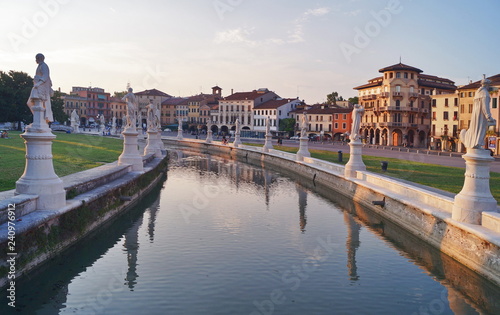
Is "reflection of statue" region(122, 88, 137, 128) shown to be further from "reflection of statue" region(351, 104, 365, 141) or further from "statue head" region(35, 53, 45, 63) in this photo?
"reflection of statue" region(351, 104, 365, 141)

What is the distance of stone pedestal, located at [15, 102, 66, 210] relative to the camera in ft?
39.0

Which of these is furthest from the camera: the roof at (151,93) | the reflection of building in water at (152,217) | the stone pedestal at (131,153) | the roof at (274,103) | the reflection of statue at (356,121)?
the roof at (151,93)

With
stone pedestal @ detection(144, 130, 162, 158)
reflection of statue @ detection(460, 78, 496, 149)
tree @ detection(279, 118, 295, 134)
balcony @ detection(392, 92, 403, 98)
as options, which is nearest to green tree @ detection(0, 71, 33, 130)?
stone pedestal @ detection(144, 130, 162, 158)

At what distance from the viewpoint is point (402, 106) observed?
84.8 m

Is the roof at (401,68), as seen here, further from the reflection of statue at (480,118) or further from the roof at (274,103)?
the reflection of statue at (480,118)

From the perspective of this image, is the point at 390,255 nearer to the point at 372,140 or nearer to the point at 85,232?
the point at 85,232

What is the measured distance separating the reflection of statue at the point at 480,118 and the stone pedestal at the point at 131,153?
16.9m

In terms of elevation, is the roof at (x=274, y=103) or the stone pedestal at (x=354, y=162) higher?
the roof at (x=274, y=103)

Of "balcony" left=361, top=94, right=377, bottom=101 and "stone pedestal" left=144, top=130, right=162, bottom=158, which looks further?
"balcony" left=361, top=94, right=377, bottom=101

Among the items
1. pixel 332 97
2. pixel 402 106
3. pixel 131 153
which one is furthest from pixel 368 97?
pixel 131 153

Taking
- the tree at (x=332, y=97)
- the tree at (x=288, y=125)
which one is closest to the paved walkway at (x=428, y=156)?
the tree at (x=288, y=125)

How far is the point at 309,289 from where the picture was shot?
10695mm

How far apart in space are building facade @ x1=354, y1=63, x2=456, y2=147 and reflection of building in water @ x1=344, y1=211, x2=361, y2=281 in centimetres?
Answer: 6799

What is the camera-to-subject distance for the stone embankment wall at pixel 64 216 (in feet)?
33.1
